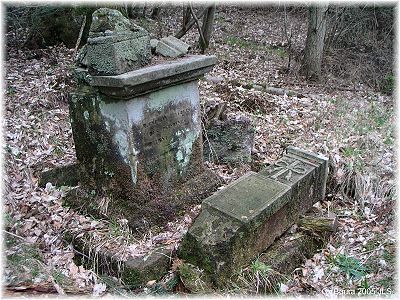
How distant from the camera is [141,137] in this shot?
396 centimetres

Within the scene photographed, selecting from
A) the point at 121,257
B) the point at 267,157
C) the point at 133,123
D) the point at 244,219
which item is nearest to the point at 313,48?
the point at 267,157

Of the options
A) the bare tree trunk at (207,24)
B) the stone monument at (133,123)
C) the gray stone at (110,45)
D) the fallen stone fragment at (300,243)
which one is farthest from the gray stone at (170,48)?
the bare tree trunk at (207,24)

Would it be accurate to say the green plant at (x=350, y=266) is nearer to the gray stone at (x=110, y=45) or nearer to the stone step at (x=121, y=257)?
the stone step at (x=121, y=257)

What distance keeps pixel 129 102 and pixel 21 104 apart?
11.3ft

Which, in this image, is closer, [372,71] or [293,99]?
[293,99]

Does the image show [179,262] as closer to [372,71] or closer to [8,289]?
[8,289]

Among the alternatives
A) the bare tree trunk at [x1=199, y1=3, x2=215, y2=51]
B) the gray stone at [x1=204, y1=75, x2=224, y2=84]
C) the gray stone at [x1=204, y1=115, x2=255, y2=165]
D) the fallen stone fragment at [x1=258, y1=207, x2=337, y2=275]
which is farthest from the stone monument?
the bare tree trunk at [x1=199, y1=3, x2=215, y2=51]

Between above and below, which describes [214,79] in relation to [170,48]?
below

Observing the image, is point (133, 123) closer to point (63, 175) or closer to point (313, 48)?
point (63, 175)

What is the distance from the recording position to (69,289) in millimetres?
3180

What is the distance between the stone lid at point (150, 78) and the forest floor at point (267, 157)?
54.4 inches

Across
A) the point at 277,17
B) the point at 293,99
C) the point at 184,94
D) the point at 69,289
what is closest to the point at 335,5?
the point at 293,99

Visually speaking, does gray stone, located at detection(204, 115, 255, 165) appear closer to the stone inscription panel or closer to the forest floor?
the forest floor

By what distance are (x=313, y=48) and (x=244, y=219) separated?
23.9 ft
